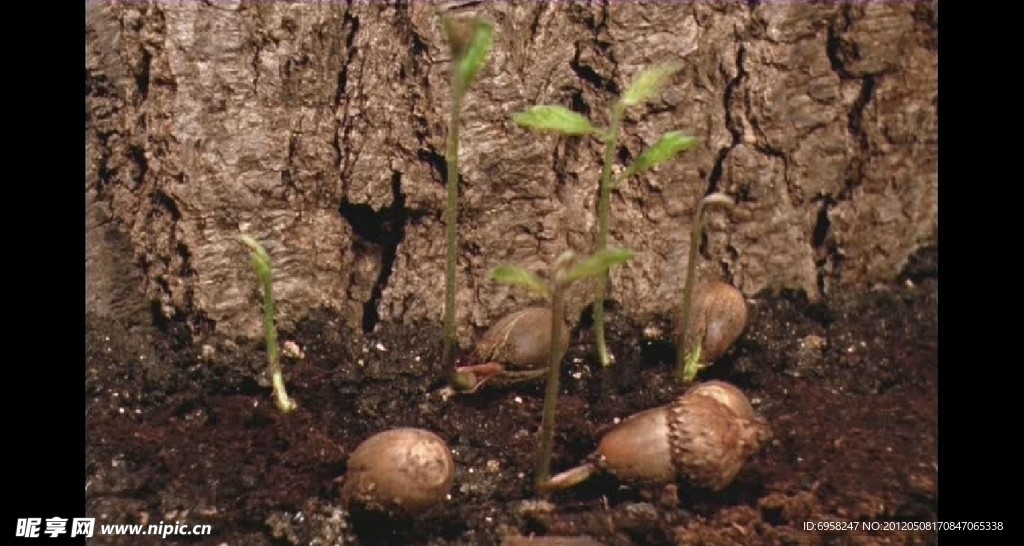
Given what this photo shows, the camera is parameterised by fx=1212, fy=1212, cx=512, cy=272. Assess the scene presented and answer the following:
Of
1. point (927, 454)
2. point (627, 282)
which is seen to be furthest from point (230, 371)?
point (927, 454)

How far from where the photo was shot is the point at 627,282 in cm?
200

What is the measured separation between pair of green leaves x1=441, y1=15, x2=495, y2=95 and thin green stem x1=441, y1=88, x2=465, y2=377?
0.10 ft

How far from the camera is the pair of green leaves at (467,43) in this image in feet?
4.97

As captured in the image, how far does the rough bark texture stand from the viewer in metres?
1.83

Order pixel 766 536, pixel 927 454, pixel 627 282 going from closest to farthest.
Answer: pixel 766 536
pixel 927 454
pixel 627 282

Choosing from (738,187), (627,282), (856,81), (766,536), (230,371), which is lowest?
(766,536)

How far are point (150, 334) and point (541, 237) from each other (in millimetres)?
635

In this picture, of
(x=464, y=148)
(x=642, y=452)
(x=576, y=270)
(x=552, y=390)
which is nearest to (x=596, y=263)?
(x=576, y=270)

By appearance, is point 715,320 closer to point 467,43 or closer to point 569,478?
point 569,478

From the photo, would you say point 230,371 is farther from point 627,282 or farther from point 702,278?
point 702,278

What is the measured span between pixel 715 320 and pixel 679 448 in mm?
336

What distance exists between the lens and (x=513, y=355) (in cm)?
183

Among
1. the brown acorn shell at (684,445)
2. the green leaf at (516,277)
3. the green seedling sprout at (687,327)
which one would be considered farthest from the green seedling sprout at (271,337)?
the green seedling sprout at (687,327)

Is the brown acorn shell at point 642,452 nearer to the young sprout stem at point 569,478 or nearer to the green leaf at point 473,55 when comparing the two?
the young sprout stem at point 569,478
